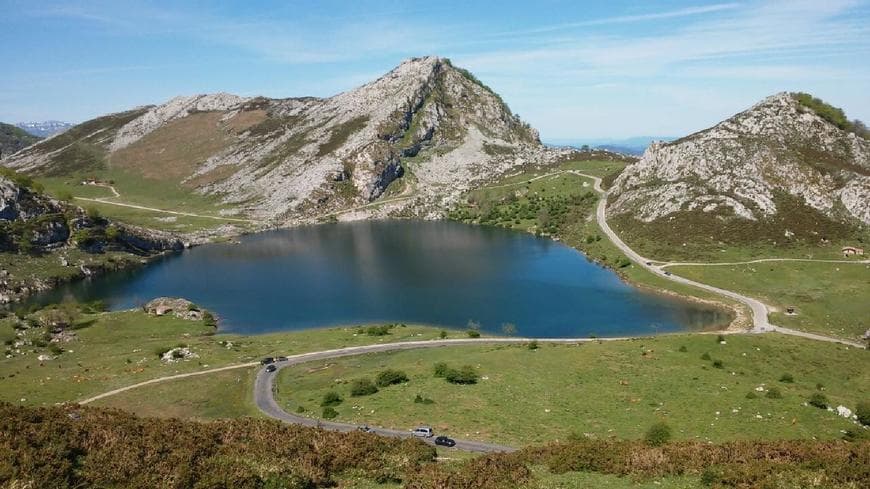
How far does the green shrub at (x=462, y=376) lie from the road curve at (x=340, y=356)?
12.3m

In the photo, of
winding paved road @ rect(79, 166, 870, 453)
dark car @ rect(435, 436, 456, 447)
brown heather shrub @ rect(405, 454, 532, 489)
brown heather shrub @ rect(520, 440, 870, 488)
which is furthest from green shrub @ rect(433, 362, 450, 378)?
brown heather shrub @ rect(405, 454, 532, 489)

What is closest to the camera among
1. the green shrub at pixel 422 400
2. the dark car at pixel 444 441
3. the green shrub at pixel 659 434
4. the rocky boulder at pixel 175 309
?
the green shrub at pixel 659 434

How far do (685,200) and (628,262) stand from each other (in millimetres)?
37556

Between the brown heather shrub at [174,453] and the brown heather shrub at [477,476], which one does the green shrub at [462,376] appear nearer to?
the brown heather shrub at [174,453]

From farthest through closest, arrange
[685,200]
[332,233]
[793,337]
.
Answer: [332,233] → [685,200] → [793,337]

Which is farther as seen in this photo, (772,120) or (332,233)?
(332,233)

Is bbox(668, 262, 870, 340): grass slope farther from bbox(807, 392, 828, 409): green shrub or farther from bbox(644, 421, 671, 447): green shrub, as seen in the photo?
bbox(644, 421, 671, 447): green shrub

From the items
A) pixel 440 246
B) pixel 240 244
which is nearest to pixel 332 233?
pixel 240 244

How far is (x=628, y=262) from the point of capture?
135 meters

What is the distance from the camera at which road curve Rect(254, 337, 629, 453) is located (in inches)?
1798

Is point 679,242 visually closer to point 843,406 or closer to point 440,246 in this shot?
point 440,246

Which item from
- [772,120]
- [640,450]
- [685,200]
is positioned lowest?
[640,450]

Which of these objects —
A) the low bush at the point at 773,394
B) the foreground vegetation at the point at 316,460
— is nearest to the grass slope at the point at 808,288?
the low bush at the point at 773,394

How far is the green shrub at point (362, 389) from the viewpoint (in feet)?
193
